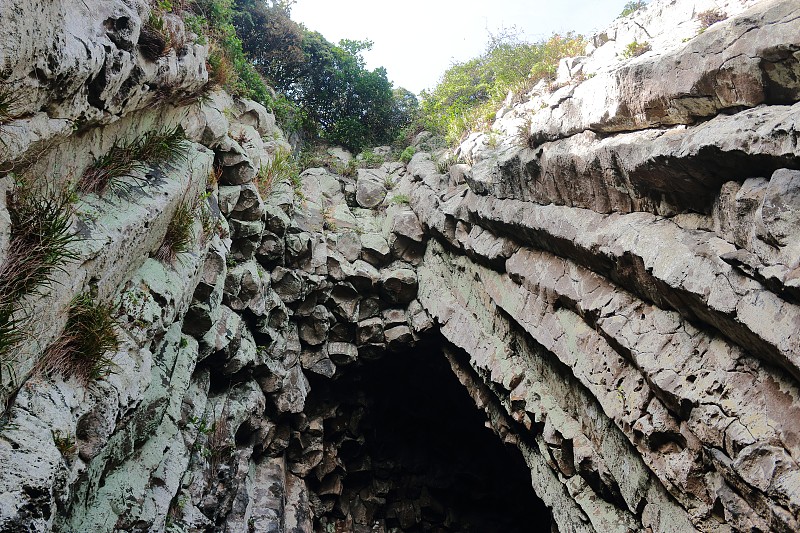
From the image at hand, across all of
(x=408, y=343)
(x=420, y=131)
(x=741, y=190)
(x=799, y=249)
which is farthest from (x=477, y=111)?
(x=799, y=249)

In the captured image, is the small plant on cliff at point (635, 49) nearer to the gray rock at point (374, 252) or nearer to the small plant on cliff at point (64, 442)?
the gray rock at point (374, 252)

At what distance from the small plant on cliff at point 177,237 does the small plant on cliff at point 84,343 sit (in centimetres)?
173

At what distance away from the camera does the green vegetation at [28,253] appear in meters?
3.64

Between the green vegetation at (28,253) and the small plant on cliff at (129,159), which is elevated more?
the small plant on cliff at (129,159)

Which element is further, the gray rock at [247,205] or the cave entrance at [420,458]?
the cave entrance at [420,458]

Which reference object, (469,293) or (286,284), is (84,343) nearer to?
(286,284)

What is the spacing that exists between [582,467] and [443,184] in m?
7.96

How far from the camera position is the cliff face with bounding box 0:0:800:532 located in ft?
14.2

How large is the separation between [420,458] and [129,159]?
12364 mm

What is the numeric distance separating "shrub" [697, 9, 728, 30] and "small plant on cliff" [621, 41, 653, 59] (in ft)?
2.54

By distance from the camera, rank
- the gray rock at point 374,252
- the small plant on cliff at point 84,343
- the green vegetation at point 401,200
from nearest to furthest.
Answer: the small plant on cliff at point 84,343
the gray rock at point 374,252
the green vegetation at point 401,200

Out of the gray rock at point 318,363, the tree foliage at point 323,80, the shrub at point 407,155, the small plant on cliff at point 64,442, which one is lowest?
the small plant on cliff at point 64,442

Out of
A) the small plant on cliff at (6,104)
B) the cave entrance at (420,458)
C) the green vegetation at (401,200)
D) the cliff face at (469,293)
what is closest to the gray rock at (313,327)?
the cliff face at (469,293)

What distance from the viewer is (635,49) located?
8.29 meters
